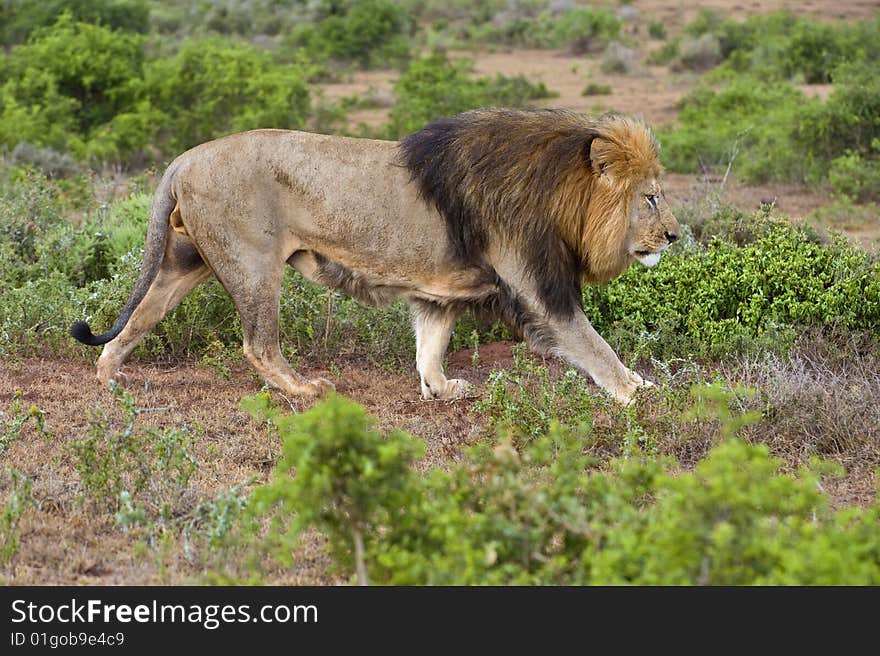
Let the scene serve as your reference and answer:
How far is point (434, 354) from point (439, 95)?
9.33 meters

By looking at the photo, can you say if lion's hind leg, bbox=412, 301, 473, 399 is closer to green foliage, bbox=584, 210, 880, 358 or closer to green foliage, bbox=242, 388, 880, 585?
green foliage, bbox=584, 210, 880, 358

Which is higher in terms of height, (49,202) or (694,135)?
(49,202)

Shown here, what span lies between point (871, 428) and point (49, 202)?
21.0ft

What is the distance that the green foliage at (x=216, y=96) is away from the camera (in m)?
15.1

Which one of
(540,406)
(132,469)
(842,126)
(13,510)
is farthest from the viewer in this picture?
(842,126)

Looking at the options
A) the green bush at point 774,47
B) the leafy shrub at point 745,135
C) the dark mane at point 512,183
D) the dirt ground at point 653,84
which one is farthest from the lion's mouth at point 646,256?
the green bush at point 774,47

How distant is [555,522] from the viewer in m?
4.15

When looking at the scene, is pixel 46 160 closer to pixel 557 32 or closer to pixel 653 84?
pixel 653 84

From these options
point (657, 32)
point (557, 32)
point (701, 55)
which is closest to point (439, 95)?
point (701, 55)

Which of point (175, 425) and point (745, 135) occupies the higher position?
point (175, 425)

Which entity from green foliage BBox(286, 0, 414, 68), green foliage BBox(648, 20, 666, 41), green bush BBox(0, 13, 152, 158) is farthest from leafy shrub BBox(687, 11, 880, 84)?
green bush BBox(0, 13, 152, 158)
